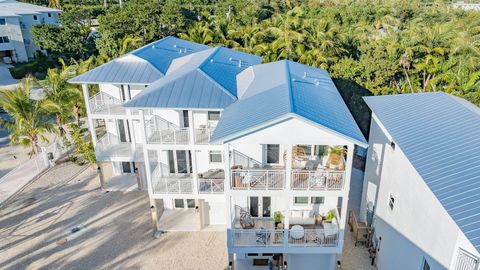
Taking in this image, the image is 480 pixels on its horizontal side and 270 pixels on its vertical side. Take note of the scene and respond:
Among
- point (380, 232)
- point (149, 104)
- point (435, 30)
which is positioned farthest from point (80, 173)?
point (435, 30)

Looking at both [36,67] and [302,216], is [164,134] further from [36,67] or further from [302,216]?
[36,67]

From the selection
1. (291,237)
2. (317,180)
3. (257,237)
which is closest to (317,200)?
(291,237)

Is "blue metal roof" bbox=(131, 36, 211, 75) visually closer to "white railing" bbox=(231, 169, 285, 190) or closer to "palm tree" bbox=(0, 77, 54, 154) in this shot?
"palm tree" bbox=(0, 77, 54, 154)

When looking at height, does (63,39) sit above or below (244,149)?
above

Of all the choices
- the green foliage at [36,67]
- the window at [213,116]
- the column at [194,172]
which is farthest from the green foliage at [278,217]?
the green foliage at [36,67]

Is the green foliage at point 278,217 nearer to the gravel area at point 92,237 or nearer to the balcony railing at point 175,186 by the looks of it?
the gravel area at point 92,237

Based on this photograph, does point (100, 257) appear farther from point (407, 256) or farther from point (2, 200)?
point (407, 256)

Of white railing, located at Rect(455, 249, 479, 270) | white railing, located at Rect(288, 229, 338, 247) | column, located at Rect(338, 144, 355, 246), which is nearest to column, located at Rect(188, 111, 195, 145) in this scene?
white railing, located at Rect(288, 229, 338, 247)
